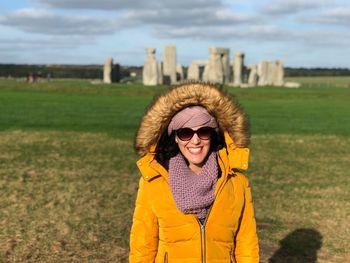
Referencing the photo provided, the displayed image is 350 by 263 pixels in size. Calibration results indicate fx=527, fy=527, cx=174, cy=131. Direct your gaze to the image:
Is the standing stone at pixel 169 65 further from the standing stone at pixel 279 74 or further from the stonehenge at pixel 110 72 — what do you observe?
the standing stone at pixel 279 74

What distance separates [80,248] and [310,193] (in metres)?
4.51

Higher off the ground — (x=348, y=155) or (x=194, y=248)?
(x=194, y=248)

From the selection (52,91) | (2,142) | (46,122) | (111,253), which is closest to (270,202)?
(111,253)

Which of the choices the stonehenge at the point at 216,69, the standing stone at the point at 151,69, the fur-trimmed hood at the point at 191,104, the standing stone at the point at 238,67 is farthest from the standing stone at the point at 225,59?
the fur-trimmed hood at the point at 191,104

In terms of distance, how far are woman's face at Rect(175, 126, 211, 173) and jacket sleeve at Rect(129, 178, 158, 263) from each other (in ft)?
1.12

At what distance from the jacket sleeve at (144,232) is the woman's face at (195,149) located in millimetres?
343

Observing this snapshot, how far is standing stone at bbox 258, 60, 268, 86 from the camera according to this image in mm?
50938

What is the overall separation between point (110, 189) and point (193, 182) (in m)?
5.60

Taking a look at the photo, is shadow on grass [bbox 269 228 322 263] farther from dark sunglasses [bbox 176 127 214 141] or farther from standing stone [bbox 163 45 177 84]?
standing stone [bbox 163 45 177 84]

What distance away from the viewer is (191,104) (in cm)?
357

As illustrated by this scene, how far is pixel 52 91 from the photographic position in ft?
116

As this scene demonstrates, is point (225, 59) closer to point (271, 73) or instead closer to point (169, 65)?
point (169, 65)

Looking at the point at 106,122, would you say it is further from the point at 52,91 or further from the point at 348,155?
the point at 52,91

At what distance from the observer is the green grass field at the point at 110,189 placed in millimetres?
6180
